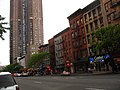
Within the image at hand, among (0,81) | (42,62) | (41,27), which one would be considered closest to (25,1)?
(41,27)

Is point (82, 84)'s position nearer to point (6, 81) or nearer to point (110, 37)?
point (6, 81)

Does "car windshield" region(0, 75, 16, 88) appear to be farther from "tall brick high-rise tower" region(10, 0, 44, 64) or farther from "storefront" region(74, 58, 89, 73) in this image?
"tall brick high-rise tower" region(10, 0, 44, 64)

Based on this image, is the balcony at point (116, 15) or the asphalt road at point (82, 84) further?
the balcony at point (116, 15)

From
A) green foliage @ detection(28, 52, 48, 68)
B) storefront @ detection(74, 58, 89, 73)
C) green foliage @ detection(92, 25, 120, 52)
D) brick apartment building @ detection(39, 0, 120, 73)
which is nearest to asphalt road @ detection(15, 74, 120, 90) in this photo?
green foliage @ detection(92, 25, 120, 52)

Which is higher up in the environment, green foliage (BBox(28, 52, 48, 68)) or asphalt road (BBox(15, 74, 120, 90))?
green foliage (BBox(28, 52, 48, 68))

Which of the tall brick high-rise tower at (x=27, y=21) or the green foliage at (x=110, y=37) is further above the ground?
the tall brick high-rise tower at (x=27, y=21)

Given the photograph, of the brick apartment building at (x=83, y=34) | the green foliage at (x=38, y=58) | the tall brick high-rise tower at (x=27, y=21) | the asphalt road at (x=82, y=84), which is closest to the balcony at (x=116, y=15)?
the brick apartment building at (x=83, y=34)

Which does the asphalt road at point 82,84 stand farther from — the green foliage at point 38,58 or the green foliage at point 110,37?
the green foliage at point 38,58

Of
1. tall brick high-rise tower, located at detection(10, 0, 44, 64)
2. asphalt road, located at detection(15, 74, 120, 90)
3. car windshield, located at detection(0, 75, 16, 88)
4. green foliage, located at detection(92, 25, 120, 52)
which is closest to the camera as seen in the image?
car windshield, located at detection(0, 75, 16, 88)

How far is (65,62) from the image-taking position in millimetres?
86812

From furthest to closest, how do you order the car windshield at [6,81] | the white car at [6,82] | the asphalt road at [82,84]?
the asphalt road at [82,84], the car windshield at [6,81], the white car at [6,82]

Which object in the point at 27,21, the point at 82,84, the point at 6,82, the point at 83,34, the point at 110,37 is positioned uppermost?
the point at 27,21

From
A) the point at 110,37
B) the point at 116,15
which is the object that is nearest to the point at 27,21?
the point at 116,15

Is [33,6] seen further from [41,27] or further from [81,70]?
[81,70]
